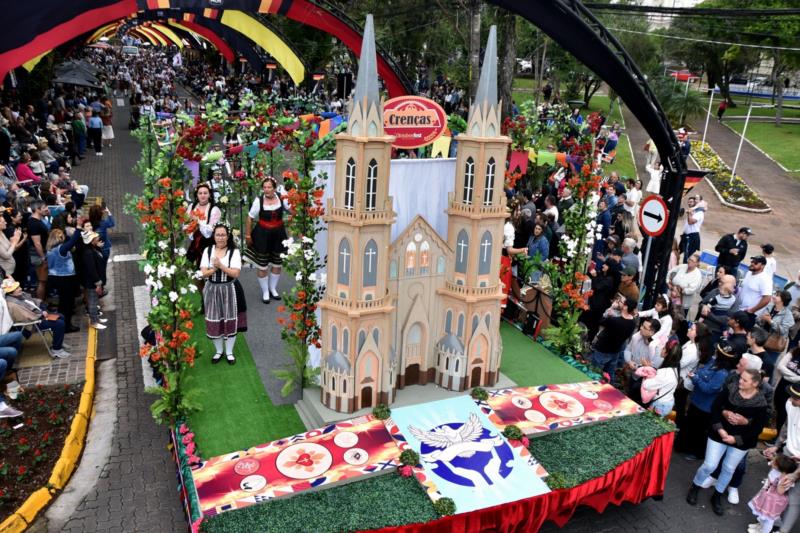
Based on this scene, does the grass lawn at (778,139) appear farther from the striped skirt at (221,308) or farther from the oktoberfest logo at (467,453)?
the striped skirt at (221,308)

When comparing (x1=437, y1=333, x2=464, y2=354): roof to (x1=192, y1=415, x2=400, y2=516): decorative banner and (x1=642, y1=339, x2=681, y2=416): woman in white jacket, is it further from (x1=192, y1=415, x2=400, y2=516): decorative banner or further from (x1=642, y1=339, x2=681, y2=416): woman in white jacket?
(x1=642, y1=339, x2=681, y2=416): woman in white jacket

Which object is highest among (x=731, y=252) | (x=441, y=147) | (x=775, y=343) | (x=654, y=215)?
(x=441, y=147)

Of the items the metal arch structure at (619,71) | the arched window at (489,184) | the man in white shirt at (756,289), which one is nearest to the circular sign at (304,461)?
the arched window at (489,184)

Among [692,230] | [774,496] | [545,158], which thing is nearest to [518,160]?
[545,158]

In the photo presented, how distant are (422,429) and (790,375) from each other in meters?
4.83

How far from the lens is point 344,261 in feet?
24.9

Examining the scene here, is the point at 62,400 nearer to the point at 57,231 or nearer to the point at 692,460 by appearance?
the point at 57,231

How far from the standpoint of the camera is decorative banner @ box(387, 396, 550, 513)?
6.53m

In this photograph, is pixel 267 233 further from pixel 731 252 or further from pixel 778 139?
pixel 778 139

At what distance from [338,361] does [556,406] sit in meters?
2.87

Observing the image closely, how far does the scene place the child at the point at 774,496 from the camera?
22.4ft

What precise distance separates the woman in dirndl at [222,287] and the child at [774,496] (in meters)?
6.95

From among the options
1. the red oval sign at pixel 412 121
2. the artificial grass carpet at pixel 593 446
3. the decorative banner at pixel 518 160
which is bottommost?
the artificial grass carpet at pixel 593 446

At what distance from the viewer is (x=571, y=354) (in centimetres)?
1002
